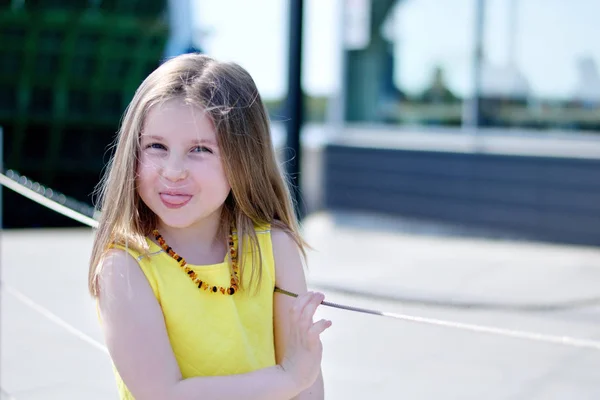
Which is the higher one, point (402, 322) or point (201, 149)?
point (201, 149)

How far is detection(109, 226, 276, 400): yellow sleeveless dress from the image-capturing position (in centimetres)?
123

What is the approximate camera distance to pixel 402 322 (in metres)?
3.54

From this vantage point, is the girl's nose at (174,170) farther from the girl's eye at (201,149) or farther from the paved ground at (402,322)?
the paved ground at (402,322)

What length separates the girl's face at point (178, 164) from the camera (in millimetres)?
1229

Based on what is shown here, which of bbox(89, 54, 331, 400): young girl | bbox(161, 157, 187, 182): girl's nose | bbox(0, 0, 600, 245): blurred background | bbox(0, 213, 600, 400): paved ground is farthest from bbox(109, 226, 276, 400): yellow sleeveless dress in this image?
bbox(0, 0, 600, 245): blurred background

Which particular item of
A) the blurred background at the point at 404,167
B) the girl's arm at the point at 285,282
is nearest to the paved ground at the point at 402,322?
the blurred background at the point at 404,167

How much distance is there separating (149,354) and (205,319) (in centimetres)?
11

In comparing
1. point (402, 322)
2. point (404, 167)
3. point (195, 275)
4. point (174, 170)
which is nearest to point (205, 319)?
point (195, 275)

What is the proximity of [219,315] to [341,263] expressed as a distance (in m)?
3.98

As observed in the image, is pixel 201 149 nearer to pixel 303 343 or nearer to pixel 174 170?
pixel 174 170

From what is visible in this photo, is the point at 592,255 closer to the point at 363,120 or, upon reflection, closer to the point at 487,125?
the point at 487,125

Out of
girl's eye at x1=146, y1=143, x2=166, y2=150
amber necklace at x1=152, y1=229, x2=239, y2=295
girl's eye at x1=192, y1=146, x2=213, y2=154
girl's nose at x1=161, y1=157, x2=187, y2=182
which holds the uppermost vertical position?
girl's eye at x1=146, y1=143, x2=166, y2=150

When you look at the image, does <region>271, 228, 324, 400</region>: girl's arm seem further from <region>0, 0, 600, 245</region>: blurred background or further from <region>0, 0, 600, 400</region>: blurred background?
<region>0, 0, 600, 245</region>: blurred background

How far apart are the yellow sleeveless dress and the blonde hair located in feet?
0.12
